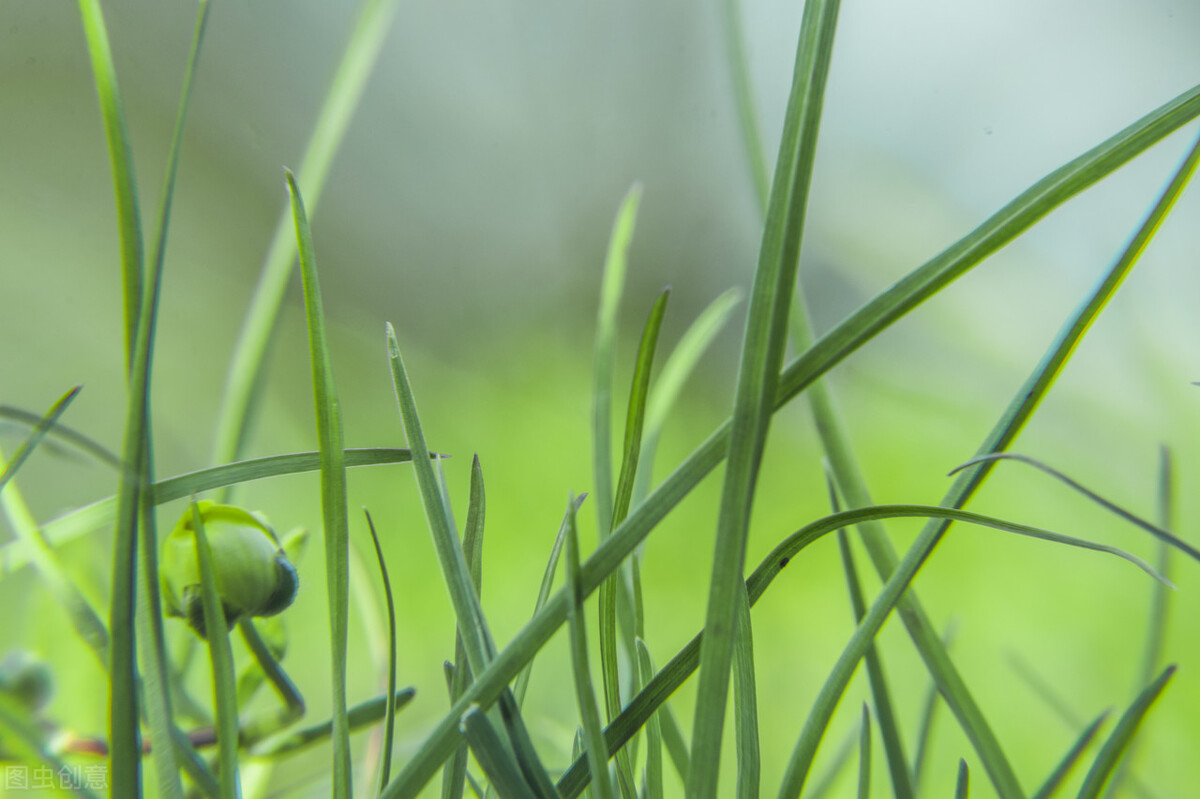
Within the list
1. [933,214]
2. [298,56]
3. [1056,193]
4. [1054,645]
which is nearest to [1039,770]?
[1054,645]

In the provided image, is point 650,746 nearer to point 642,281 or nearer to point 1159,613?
point 1159,613

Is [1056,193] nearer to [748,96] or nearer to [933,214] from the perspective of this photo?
[748,96]

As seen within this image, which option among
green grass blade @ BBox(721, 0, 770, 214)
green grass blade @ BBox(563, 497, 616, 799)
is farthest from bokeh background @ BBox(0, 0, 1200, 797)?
green grass blade @ BBox(563, 497, 616, 799)

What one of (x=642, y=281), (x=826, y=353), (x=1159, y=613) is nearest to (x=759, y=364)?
(x=826, y=353)

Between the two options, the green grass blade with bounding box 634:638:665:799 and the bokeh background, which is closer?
the green grass blade with bounding box 634:638:665:799

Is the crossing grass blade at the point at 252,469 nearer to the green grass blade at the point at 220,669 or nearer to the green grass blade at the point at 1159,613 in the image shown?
the green grass blade at the point at 220,669

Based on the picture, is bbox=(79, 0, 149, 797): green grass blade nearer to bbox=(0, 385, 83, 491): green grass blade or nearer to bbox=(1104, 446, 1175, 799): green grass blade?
bbox=(0, 385, 83, 491): green grass blade
